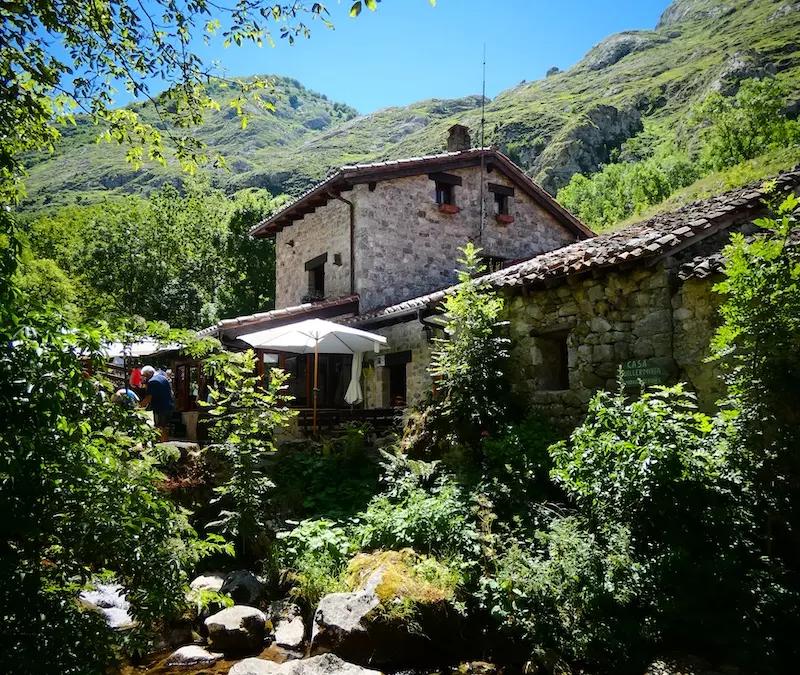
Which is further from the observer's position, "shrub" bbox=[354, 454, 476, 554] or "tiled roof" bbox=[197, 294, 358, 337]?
"tiled roof" bbox=[197, 294, 358, 337]

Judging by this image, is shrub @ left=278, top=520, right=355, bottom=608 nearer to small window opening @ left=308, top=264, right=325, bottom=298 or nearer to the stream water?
the stream water

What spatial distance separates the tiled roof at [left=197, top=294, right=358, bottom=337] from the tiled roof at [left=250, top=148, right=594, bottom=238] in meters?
3.01

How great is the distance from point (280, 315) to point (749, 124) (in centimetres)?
3173

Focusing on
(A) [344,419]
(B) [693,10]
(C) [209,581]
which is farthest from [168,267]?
(B) [693,10]

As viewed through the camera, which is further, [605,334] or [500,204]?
[500,204]

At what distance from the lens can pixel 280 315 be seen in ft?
42.8

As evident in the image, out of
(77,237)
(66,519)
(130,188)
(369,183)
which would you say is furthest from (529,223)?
(130,188)

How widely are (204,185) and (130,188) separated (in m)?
69.8

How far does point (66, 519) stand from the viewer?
2.89 metres

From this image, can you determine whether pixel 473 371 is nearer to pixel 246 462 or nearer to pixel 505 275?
pixel 505 275

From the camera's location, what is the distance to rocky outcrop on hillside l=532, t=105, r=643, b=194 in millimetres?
69875

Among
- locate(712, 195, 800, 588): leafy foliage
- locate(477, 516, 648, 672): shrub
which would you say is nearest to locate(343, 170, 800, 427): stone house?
locate(712, 195, 800, 588): leafy foliage

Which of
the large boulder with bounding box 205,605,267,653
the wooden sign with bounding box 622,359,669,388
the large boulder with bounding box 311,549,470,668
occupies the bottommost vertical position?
the large boulder with bounding box 205,605,267,653

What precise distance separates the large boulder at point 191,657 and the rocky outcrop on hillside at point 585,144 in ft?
222
